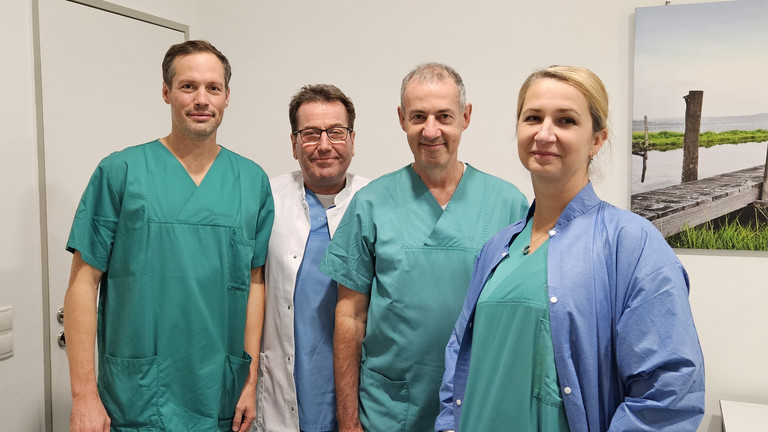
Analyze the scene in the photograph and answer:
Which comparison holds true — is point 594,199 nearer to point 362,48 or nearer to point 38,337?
point 362,48

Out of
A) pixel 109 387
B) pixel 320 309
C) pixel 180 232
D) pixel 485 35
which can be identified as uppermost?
pixel 485 35

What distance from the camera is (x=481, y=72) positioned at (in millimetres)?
2312

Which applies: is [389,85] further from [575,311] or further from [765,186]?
[575,311]

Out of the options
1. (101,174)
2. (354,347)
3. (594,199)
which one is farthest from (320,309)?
(594,199)

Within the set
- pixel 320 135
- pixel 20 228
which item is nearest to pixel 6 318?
pixel 20 228

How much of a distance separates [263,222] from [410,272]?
0.48 m

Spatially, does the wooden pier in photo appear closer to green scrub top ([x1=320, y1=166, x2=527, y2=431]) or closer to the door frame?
green scrub top ([x1=320, y1=166, x2=527, y2=431])

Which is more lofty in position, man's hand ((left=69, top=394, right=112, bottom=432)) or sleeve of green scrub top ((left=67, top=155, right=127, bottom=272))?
sleeve of green scrub top ((left=67, top=155, right=127, bottom=272))

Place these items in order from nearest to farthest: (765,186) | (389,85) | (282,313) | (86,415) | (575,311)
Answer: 1. (575,311)
2. (86,415)
3. (282,313)
4. (765,186)
5. (389,85)

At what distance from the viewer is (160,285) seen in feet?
4.79

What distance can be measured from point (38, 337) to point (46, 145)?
646mm

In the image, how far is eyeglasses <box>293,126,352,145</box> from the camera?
5.63 ft

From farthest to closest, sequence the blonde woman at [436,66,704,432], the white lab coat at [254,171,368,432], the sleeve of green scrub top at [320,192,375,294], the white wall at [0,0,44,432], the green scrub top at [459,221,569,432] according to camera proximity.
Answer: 1. the white wall at [0,0,44,432]
2. the white lab coat at [254,171,368,432]
3. the sleeve of green scrub top at [320,192,375,294]
4. the green scrub top at [459,221,569,432]
5. the blonde woman at [436,66,704,432]

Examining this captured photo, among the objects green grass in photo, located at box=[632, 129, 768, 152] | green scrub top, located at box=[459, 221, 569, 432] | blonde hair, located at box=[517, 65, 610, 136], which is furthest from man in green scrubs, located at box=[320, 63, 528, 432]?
green grass in photo, located at box=[632, 129, 768, 152]
